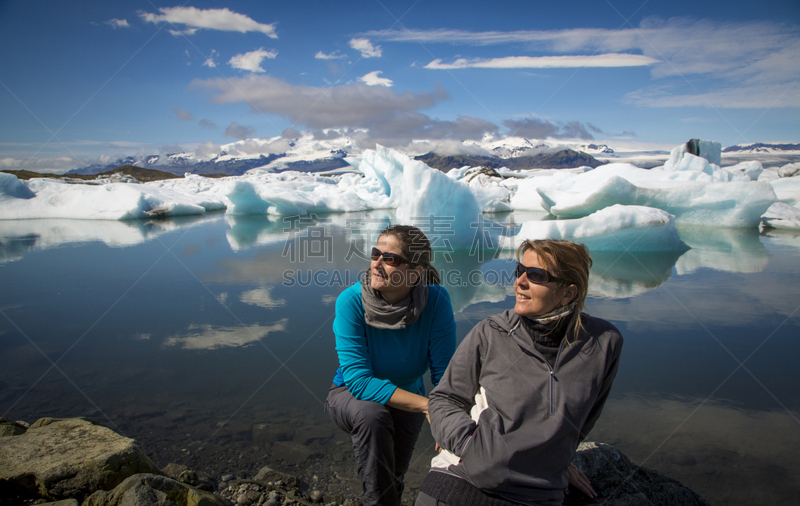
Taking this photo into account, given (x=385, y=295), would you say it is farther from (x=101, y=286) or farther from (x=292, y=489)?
(x=101, y=286)

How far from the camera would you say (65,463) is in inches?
61.9

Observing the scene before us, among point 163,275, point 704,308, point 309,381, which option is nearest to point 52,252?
point 163,275

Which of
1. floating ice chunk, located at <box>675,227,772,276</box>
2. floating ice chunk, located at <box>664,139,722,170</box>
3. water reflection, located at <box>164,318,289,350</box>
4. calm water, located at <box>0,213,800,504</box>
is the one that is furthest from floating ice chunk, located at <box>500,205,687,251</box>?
floating ice chunk, located at <box>664,139,722,170</box>

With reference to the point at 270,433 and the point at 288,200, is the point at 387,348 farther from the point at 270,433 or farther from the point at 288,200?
the point at 288,200

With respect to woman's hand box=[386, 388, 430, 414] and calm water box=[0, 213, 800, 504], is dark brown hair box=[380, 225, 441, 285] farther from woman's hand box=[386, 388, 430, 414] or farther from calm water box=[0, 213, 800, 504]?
calm water box=[0, 213, 800, 504]

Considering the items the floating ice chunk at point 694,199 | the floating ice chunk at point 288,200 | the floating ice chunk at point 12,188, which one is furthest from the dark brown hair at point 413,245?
the floating ice chunk at point 12,188

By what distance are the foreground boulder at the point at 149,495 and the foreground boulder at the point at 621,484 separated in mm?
1217

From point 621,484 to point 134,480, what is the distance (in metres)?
1.64

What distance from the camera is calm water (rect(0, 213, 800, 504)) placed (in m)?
2.18

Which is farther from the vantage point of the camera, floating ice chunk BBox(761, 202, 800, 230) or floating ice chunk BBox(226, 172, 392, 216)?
floating ice chunk BBox(226, 172, 392, 216)

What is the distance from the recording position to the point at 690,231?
38.0 ft

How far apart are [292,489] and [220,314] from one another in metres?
2.78

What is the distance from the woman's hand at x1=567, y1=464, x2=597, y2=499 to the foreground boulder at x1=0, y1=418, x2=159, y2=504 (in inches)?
60.4

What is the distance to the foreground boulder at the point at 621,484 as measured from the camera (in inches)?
57.2
